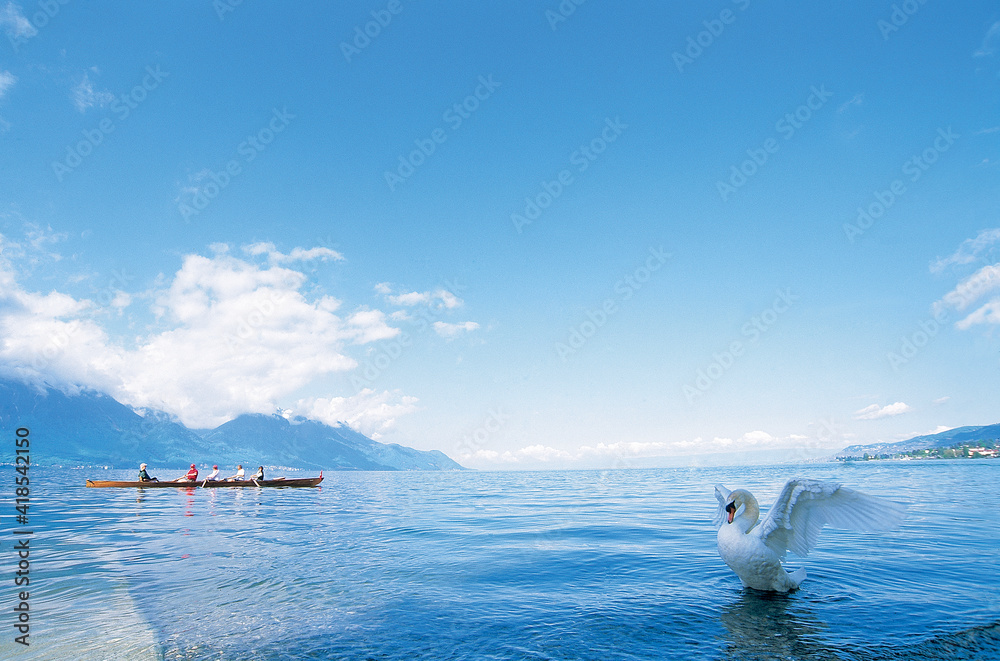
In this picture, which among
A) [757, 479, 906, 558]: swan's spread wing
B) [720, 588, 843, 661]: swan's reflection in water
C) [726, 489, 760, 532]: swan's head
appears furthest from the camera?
[726, 489, 760, 532]: swan's head

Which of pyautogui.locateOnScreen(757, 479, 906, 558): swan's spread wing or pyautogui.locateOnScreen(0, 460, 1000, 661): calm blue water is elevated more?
pyautogui.locateOnScreen(757, 479, 906, 558): swan's spread wing

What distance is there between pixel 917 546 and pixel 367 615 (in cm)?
1526

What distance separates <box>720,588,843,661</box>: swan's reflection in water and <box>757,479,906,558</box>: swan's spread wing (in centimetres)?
101

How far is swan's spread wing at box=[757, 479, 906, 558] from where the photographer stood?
8.27 m

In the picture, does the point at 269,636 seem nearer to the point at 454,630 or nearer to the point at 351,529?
the point at 454,630

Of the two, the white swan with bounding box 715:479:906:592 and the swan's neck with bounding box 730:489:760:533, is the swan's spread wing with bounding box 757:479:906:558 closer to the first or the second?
the white swan with bounding box 715:479:906:592

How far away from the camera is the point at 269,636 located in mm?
7207

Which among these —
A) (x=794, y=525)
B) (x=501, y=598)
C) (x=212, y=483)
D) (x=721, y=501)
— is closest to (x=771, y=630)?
(x=794, y=525)

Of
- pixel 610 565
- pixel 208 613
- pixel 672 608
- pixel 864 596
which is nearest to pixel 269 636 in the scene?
pixel 208 613

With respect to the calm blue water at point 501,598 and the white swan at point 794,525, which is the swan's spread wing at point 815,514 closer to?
the white swan at point 794,525

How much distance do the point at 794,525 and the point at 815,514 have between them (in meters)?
0.47

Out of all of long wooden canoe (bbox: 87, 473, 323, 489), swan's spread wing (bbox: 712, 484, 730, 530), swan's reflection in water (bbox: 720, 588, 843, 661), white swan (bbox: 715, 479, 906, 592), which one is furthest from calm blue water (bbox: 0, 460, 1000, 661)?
long wooden canoe (bbox: 87, 473, 323, 489)

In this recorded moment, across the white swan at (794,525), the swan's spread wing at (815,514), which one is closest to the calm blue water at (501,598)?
the white swan at (794,525)

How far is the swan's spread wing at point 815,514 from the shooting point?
8.27m
